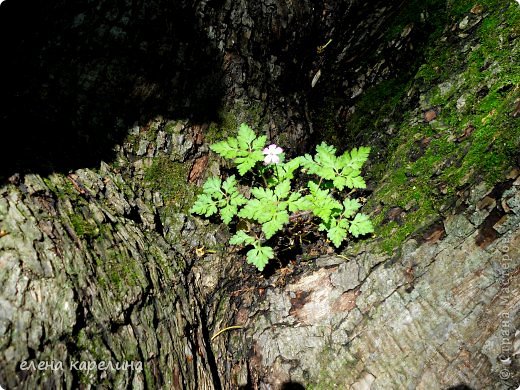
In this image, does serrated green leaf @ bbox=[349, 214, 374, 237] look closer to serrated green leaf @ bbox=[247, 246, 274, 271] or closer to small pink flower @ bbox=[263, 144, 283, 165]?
serrated green leaf @ bbox=[247, 246, 274, 271]

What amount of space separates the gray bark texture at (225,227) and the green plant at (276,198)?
23 centimetres

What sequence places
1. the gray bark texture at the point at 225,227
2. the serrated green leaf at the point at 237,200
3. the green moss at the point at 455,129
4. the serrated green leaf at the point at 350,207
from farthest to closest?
the serrated green leaf at the point at 237,200
the serrated green leaf at the point at 350,207
the green moss at the point at 455,129
the gray bark texture at the point at 225,227

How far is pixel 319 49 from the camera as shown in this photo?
404 cm

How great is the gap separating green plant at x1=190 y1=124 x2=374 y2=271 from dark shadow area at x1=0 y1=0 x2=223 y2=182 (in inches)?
29.7

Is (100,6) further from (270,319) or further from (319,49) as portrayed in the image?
(270,319)

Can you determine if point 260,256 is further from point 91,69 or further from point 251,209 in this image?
point 91,69

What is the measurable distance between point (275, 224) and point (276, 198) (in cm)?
27

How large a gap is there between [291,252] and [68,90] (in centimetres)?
235

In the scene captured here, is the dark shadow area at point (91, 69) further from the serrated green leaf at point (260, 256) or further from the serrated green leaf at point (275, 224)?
the serrated green leaf at point (260, 256)

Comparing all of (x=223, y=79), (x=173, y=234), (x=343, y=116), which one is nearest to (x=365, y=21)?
(x=343, y=116)

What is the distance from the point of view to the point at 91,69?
2.87m

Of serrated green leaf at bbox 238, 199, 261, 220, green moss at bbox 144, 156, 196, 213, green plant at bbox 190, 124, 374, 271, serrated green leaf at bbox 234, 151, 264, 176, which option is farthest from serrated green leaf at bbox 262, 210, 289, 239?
green moss at bbox 144, 156, 196, 213

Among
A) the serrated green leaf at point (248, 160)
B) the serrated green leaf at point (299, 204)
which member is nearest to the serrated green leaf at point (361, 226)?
the serrated green leaf at point (299, 204)

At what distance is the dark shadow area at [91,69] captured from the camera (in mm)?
2691
